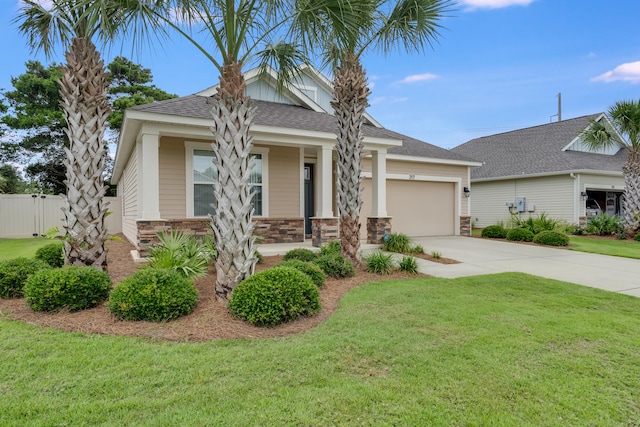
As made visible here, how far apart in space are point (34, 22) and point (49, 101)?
2091 centimetres

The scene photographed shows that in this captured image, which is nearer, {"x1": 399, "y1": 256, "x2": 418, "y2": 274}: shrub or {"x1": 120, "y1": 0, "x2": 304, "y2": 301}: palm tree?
{"x1": 120, "y1": 0, "x2": 304, "y2": 301}: palm tree

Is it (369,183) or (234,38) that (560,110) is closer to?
(369,183)

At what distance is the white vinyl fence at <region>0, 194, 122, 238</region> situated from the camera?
Result: 14492mm

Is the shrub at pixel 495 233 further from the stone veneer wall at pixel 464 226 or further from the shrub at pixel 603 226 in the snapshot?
the shrub at pixel 603 226

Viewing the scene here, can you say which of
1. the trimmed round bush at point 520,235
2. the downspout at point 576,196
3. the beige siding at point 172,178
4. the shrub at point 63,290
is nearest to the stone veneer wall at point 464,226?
the trimmed round bush at point 520,235

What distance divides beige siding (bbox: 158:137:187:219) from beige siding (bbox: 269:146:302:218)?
2.42m

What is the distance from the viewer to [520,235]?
12.5 m

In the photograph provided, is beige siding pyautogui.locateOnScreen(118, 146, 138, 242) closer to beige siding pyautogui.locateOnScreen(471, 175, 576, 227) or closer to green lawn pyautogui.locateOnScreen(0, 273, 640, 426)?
green lawn pyautogui.locateOnScreen(0, 273, 640, 426)

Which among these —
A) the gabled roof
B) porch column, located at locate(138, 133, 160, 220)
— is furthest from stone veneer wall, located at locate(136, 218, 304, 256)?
the gabled roof

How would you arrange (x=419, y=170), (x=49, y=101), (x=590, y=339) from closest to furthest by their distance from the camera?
(x=590, y=339)
(x=419, y=170)
(x=49, y=101)

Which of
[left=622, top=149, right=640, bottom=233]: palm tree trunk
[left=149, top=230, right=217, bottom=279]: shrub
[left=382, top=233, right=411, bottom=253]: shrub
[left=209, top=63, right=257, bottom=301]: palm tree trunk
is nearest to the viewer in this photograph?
[left=209, top=63, right=257, bottom=301]: palm tree trunk

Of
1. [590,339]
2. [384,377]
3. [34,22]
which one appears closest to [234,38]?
[34,22]

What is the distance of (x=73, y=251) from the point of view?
4922 mm

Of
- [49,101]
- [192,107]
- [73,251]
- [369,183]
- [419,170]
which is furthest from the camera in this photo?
[49,101]
